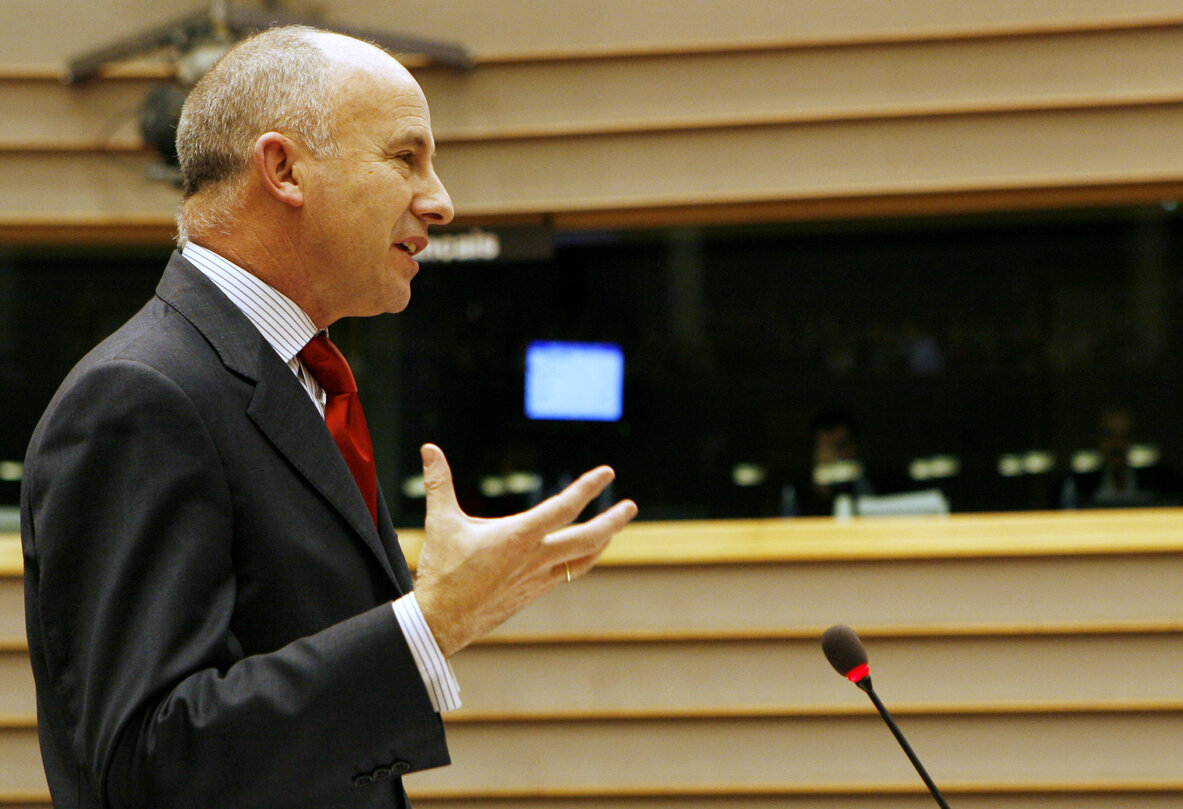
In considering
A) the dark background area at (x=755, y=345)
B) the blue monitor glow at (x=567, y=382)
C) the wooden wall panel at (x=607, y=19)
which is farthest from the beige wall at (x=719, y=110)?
the blue monitor glow at (x=567, y=382)

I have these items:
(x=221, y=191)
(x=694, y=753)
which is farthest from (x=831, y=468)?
(x=221, y=191)

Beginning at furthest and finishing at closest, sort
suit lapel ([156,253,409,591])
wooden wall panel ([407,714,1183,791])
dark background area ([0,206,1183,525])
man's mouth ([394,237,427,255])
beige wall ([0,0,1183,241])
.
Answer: dark background area ([0,206,1183,525]) < beige wall ([0,0,1183,241]) < wooden wall panel ([407,714,1183,791]) < man's mouth ([394,237,427,255]) < suit lapel ([156,253,409,591])

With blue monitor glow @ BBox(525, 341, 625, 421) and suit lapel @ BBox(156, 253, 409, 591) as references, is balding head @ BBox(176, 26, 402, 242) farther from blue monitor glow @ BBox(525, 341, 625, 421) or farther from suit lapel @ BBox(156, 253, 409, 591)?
blue monitor glow @ BBox(525, 341, 625, 421)

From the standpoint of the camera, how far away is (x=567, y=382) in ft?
17.1

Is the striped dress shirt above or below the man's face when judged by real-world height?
below

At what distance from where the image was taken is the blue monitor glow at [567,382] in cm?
522

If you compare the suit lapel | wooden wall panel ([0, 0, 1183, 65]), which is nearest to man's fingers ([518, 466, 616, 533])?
the suit lapel

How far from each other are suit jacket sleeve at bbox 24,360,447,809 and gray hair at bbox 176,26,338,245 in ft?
1.11

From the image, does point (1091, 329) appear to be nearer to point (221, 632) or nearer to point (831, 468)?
point (831, 468)

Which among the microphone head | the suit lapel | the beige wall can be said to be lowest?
the microphone head

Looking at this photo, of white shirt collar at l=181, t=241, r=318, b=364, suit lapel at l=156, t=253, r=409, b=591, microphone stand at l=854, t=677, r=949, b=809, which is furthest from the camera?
microphone stand at l=854, t=677, r=949, b=809

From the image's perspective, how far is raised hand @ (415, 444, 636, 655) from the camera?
1.16 meters

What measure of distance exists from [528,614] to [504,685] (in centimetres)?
27

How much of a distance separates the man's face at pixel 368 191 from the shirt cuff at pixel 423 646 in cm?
49
